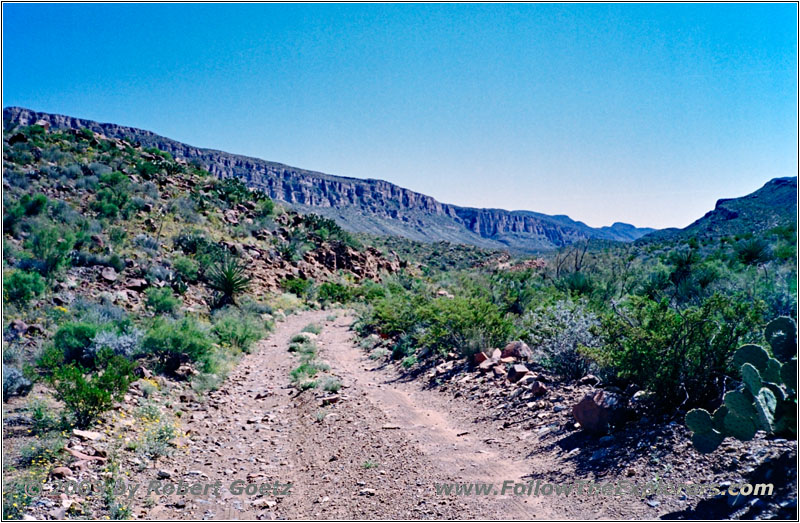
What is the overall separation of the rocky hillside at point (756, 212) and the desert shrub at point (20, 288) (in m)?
39.9

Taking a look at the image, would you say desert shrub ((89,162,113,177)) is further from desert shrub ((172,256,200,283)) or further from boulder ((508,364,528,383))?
boulder ((508,364,528,383))

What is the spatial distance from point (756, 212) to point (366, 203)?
9339cm

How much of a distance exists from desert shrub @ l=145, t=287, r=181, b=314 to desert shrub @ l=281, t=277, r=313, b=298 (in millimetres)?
8435

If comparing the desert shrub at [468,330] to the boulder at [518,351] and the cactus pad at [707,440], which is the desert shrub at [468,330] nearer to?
the boulder at [518,351]

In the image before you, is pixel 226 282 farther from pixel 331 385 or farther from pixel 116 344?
pixel 331 385

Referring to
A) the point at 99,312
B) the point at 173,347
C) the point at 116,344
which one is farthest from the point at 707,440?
the point at 99,312

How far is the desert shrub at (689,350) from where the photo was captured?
5.38m

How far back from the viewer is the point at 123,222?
19734 millimetres

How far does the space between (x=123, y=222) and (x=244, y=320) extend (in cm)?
868

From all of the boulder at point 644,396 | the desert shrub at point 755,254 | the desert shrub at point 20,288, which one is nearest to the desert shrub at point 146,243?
the desert shrub at point 20,288

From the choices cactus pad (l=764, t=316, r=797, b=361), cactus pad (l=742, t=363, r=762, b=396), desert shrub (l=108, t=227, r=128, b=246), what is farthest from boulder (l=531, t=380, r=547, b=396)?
desert shrub (l=108, t=227, r=128, b=246)

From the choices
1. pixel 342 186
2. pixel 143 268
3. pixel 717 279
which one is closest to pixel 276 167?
pixel 342 186

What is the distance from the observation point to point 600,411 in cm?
548

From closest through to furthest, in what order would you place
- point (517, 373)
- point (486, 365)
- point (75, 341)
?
point (517, 373) → point (75, 341) → point (486, 365)
